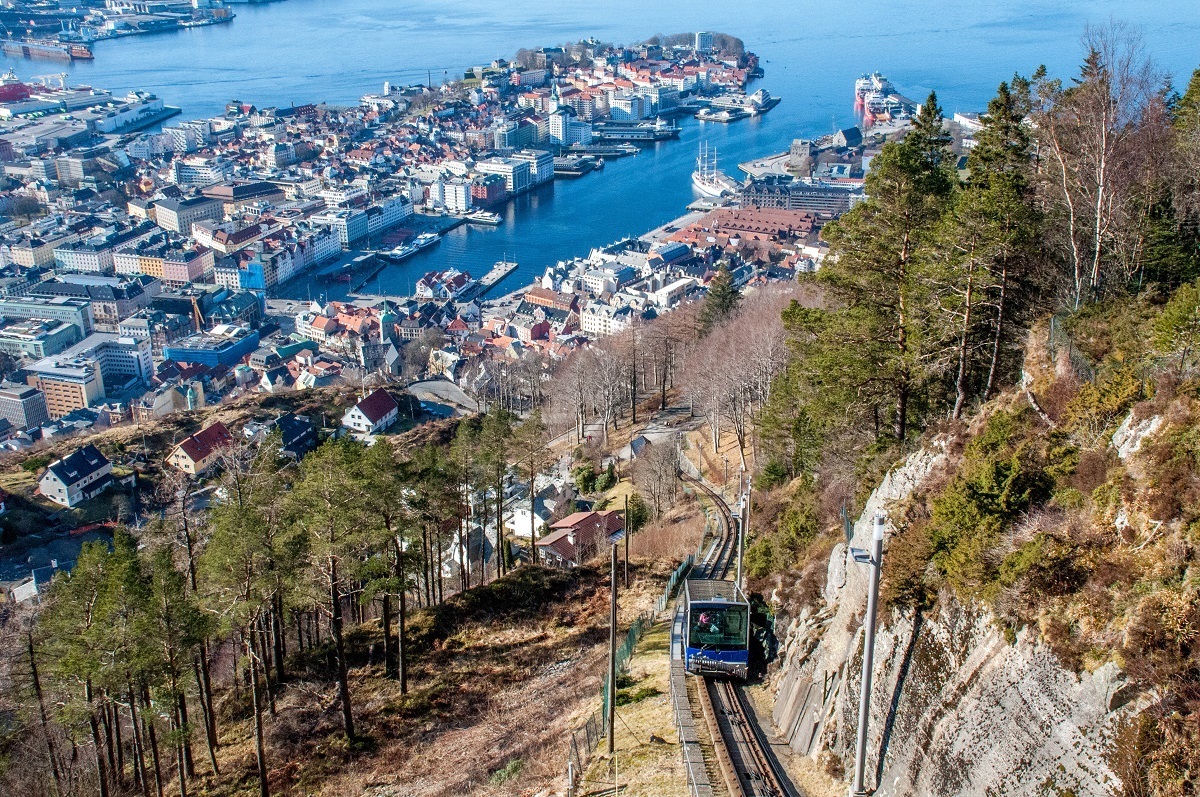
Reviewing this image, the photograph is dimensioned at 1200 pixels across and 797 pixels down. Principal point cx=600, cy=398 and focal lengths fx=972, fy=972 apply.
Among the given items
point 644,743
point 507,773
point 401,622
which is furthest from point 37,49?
point 644,743

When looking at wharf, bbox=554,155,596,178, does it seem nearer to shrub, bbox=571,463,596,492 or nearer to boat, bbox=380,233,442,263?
boat, bbox=380,233,442,263

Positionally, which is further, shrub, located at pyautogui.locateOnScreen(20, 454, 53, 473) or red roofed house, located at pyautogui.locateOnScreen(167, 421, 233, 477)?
shrub, located at pyautogui.locateOnScreen(20, 454, 53, 473)

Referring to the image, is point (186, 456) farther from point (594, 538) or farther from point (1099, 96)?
point (1099, 96)

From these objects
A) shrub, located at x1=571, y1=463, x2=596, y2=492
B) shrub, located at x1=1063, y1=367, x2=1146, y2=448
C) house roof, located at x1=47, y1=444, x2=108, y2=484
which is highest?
shrub, located at x1=1063, y1=367, x2=1146, y2=448

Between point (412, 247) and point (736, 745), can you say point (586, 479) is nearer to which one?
point (736, 745)

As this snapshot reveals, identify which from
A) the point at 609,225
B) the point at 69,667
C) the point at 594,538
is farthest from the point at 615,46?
the point at 69,667

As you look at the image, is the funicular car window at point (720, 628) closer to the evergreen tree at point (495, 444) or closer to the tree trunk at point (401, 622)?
the tree trunk at point (401, 622)

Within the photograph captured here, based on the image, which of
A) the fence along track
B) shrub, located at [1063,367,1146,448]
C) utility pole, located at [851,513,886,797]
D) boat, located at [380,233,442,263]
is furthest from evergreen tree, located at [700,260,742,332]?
boat, located at [380,233,442,263]
